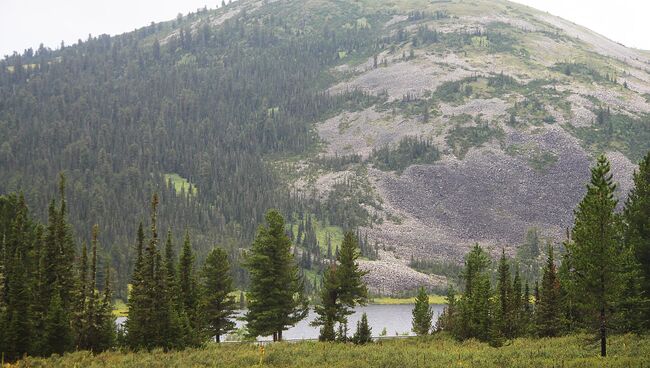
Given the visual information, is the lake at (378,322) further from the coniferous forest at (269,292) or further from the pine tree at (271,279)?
the pine tree at (271,279)

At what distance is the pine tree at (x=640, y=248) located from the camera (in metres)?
45.8

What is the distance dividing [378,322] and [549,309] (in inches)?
2954

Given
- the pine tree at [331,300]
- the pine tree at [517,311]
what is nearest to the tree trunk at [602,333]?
the pine tree at [331,300]

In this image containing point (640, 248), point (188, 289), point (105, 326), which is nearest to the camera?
point (640, 248)

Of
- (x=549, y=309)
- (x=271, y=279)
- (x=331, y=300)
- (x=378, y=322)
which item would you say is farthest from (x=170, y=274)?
(x=378, y=322)

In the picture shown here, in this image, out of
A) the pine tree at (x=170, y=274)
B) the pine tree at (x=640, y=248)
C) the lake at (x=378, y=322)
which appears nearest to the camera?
the pine tree at (x=640, y=248)

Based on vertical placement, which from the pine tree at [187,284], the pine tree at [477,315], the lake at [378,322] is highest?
the pine tree at [187,284]

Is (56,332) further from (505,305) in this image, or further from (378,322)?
(378,322)

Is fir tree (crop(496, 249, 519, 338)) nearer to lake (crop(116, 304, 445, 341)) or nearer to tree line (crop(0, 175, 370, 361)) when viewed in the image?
tree line (crop(0, 175, 370, 361))

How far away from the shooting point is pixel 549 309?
63188 millimetres

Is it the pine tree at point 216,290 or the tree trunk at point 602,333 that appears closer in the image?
the tree trunk at point 602,333

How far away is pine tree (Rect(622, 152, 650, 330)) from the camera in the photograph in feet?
150

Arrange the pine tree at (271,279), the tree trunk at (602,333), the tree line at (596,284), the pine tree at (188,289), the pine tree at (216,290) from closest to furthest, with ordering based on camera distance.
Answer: the tree trunk at (602,333)
the tree line at (596,284)
the pine tree at (188,289)
the pine tree at (271,279)
the pine tree at (216,290)

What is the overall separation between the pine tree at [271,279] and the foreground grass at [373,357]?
41.7 feet
